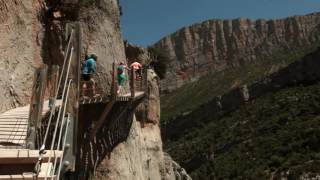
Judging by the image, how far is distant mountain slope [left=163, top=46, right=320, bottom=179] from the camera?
57.4m

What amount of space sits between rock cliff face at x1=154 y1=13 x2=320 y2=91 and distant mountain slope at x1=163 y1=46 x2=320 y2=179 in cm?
4286

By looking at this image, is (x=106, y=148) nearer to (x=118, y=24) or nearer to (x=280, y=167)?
(x=118, y=24)

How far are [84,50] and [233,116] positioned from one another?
7137cm

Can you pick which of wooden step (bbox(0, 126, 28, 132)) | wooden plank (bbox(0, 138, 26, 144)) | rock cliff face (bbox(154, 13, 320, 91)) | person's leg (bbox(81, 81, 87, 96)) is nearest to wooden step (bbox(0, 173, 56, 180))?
wooden plank (bbox(0, 138, 26, 144))

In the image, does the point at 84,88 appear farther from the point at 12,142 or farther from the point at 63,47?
the point at 12,142

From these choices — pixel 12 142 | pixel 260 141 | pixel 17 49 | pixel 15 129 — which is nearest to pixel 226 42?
pixel 260 141

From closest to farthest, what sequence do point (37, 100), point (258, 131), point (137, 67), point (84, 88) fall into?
point (37, 100)
point (84, 88)
point (137, 67)
point (258, 131)

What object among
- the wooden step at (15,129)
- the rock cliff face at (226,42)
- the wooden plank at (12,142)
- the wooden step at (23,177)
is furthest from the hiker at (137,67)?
the rock cliff face at (226,42)

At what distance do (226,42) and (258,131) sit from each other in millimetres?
94398

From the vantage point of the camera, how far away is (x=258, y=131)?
71500mm

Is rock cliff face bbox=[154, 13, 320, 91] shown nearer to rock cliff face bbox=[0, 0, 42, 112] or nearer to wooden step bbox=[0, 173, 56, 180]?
rock cliff face bbox=[0, 0, 42, 112]

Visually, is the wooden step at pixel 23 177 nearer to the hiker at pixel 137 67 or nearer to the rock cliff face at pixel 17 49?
the rock cliff face at pixel 17 49

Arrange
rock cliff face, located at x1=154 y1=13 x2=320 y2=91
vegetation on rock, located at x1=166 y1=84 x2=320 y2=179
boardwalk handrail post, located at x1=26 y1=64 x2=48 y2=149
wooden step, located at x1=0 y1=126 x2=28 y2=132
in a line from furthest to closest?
1. rock cliff face, located at x1=154 y1=13 x2=320 y2=91
2. vegetation on rock, located at x1=166 y1=84 x2=320 y2=179
3. wooden step, located at x1=0 y1=126 x2=28 y2=132
4. boardwalk handrail post, located at x1=26 y1=64 x2=48 y2=149

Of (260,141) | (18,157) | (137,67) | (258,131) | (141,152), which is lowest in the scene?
(18,157)
